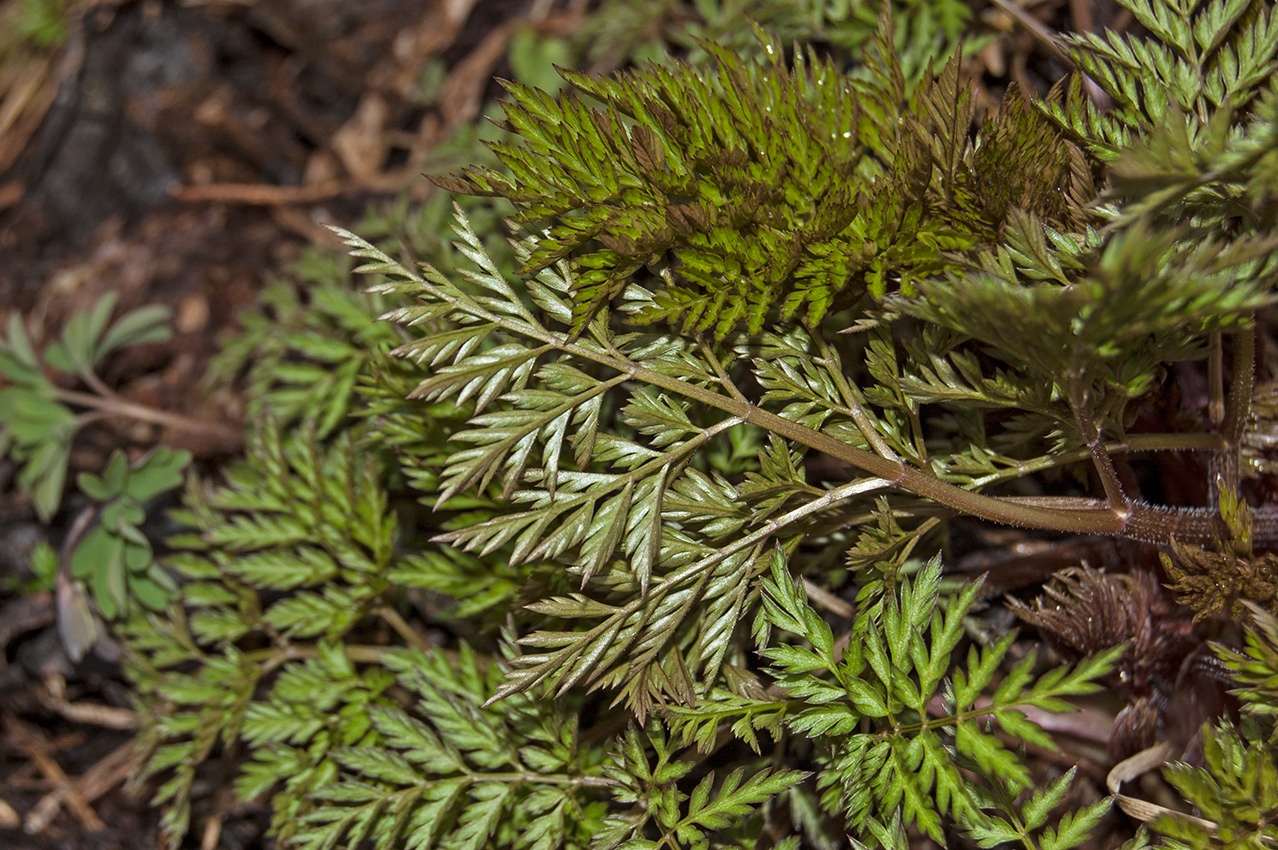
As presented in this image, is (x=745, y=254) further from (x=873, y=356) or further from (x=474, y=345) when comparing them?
(x=474, y=345)

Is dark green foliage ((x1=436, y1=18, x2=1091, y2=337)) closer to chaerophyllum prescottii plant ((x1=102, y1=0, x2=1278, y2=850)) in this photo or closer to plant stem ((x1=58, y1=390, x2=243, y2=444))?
chaerophyllum prescottii plant ((x1=102, y1=0, x2=1278, y2=850))

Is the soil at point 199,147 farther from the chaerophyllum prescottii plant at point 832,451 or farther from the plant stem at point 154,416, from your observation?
the chaerophyllum prescottii plant at point 832,451

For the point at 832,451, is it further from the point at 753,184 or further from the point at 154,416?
the point at 154,416

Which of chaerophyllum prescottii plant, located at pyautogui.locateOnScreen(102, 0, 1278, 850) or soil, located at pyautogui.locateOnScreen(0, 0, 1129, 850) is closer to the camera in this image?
chaerophyllum prescottii plant, located at pyautogui.locateOnScreen(102, 0, 1278, 850)

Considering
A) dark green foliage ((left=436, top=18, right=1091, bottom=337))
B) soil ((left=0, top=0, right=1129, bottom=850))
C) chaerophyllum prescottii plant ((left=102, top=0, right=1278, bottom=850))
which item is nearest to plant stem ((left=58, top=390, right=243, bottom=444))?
soil ((left=0, top=0, right=1129, bottom=850))

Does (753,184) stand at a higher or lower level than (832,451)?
higher

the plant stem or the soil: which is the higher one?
the soil

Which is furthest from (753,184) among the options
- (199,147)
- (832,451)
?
(199,147)

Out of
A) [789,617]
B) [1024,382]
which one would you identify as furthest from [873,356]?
[789,617]

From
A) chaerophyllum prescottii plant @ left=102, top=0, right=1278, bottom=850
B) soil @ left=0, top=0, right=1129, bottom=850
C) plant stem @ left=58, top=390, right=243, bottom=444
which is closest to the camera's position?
chaerophyllum prescottii plant @ left=102, top=0, right=1278, bottom=850

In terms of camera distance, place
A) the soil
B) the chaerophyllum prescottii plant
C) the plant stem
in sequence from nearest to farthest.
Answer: the chaerophyllum prescottii plant < the plant stem < the soil
